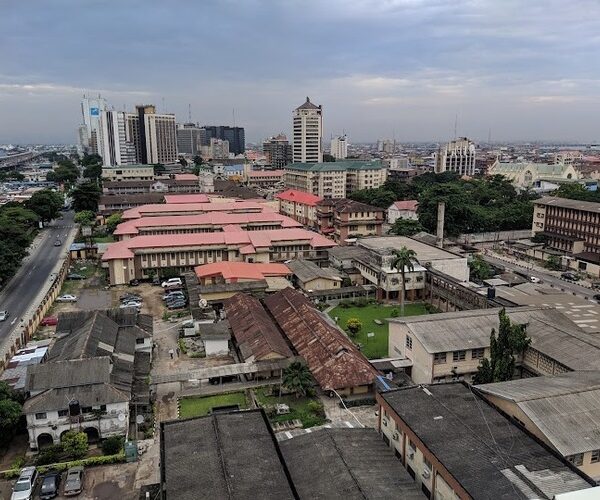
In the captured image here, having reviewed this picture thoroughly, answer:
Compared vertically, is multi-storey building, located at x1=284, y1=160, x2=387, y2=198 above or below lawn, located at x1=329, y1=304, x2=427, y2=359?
above

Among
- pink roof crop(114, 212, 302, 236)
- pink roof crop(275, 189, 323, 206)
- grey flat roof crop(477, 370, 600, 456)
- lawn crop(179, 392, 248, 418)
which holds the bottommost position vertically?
lawn crop(179, 392, 248, 418)

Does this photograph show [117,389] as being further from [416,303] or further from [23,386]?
[416,303]

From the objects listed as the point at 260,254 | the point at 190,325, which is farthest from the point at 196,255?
the point at 190,325

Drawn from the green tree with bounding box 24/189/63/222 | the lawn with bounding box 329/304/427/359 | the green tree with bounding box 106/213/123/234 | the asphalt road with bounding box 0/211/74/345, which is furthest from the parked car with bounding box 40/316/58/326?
the green tree with bounding box 24/189/63/222

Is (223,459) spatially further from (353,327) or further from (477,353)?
(353,327)

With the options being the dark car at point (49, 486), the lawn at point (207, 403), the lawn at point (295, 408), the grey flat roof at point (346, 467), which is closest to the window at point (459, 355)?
the lawn at point (295, 408)

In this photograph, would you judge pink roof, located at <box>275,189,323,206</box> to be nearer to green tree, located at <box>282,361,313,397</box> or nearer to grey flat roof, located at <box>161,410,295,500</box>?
green tree, located at <box>282,361,313,397</box>

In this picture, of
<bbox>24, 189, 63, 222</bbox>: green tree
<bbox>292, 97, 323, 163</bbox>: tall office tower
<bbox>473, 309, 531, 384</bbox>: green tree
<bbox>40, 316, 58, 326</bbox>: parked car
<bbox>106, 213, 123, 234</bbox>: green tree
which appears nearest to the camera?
<bbox>473, 309, 531, 384</bbox>: green tree
